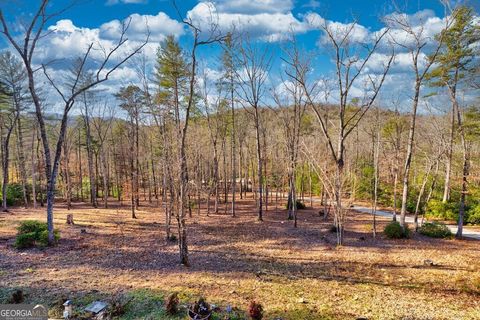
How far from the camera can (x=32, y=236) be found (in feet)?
35.2

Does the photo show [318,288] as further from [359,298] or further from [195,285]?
[195,285]

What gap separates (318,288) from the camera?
307 inches

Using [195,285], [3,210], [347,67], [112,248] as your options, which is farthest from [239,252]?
[3,210]

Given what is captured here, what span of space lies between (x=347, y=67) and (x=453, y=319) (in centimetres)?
949

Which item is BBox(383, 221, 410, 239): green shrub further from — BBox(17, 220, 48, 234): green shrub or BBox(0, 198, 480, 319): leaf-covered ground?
BBox(17, 220, 48, 234): green shrub

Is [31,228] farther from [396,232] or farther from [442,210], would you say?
[442,210]

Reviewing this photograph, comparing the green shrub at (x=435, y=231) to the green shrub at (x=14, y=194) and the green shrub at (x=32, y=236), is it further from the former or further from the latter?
the green shrub at (x=14, y=194)

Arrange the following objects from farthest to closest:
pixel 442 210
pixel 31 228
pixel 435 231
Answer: pixel 442 210
pixel 435 231
pixel 31 228

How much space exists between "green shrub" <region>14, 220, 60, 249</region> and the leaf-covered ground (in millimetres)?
353

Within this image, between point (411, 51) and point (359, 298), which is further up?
point (411, 51)

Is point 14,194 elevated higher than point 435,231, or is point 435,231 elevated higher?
point 14,194

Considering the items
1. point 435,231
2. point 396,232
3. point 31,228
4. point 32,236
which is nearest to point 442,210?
point 435,231

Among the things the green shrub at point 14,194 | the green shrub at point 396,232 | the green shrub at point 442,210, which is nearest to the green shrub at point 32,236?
the green shrub at point 396,232

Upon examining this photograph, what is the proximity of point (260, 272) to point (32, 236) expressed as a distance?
8394 millimetres
